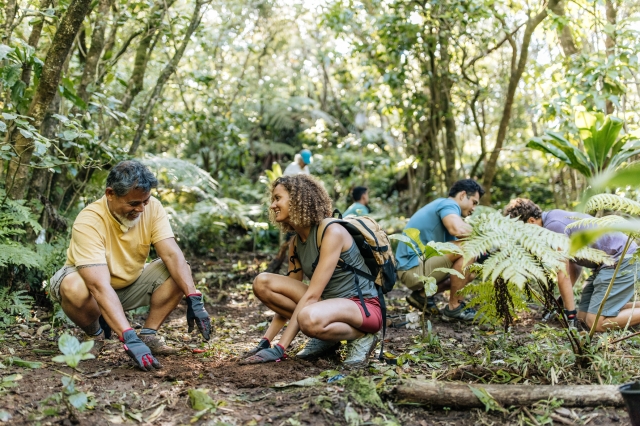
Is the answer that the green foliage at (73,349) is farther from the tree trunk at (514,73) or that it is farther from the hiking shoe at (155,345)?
the tree trunk at (514,73)

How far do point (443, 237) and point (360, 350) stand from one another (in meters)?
2.01

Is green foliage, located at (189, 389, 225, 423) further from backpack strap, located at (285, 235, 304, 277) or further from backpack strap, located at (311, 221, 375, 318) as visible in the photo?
backpack strap, located at (285, 235, 304, 277)

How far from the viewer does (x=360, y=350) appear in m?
3.41

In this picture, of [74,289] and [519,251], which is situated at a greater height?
[519,251]

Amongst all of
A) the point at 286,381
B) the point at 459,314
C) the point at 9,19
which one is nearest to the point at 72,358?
the point at 286,381

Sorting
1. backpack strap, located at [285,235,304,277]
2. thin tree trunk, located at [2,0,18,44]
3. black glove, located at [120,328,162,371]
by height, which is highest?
thin tree trunk, located at [2,0,18,44]

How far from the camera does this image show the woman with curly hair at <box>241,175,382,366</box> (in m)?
3.26

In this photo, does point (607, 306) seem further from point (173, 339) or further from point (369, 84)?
point (369, 84)

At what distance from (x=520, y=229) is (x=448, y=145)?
5808mm

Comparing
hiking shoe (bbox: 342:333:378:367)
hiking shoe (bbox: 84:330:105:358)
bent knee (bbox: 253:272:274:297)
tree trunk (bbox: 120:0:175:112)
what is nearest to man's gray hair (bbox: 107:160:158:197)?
bent knee (bbox: 253:272:274:297)

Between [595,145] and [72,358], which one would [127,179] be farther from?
[595,145]

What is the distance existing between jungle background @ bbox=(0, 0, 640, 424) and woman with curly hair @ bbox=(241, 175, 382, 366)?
399 mm

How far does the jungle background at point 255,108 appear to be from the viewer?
418 centimetres

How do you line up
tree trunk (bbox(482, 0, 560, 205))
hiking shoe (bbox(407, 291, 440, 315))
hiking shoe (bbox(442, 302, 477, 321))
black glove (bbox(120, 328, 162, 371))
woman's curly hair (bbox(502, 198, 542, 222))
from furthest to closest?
tree trunk (bbox(482, 0, 560, 205))
hiking shoe (bbox(407, 291, 440, 315))
hiking shoe (bbox(442, 302, 477, 321))
woman's curly hair (bbox(502, 198, 542, 222))
black glove (bbox(120, 328, 162, 371))
